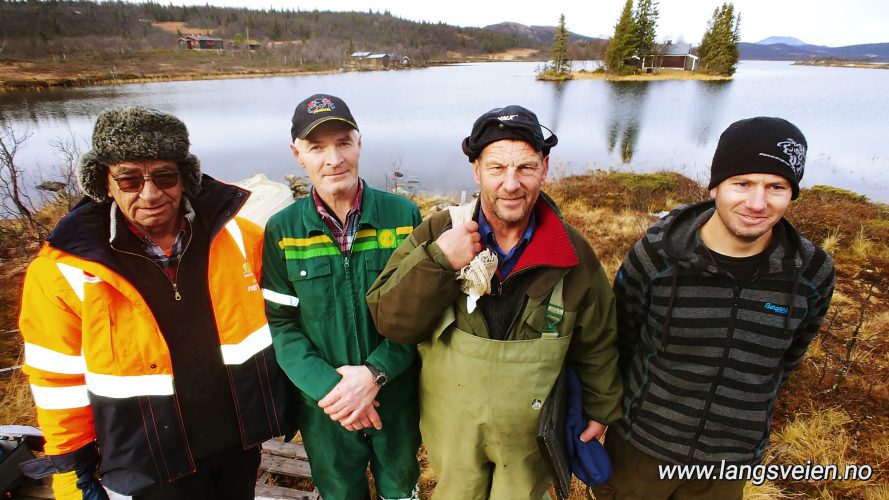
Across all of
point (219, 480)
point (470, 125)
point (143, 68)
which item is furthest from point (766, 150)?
point (143, 68)

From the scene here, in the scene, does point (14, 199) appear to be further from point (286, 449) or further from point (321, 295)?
point (321, 295)

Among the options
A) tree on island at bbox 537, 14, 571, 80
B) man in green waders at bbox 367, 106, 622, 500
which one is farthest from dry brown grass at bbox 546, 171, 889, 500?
tree on island at bbox 537, 14, 571, 80

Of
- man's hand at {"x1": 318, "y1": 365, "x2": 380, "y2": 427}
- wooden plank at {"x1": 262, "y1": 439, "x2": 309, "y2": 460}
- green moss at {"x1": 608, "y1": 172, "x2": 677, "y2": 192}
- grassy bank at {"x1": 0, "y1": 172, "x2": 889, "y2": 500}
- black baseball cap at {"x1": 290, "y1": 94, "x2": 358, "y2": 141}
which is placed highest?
black baseball cap at {"x1": 290, "y1": 94, "x2": 358, "y2": 141}

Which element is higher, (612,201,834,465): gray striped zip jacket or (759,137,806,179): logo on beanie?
(759,137,806,179): logo on beanie

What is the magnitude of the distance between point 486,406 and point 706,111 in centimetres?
3349

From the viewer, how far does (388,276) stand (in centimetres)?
191

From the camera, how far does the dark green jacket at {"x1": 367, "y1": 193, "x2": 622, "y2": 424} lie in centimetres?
170

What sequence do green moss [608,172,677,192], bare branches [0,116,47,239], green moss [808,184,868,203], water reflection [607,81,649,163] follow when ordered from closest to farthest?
bare branches [0,116,47,239] < green moss [808,184,868,203] < green moss [608,172,677,192] < water reflection [607,81,649,163]

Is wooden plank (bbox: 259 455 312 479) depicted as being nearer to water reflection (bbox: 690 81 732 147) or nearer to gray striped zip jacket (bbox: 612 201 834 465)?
gray striped zip jacket (bbox: 612 201 834 465)

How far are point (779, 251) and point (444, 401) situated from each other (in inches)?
65.3

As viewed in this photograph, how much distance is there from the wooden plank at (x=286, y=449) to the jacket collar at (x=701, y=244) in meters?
3.18

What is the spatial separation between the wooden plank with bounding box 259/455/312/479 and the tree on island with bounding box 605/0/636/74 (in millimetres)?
63652

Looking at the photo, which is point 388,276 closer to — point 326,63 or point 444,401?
point 444,401

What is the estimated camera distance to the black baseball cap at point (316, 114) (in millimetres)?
2020
